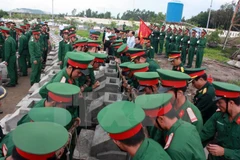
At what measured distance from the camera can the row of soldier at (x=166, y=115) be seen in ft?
5.08

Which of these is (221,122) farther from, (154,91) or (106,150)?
(106,150)

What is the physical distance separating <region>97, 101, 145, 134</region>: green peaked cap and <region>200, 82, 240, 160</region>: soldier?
1322 mm

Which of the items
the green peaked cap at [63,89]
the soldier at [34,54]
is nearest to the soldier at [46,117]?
the green peaked cap at [63,89]

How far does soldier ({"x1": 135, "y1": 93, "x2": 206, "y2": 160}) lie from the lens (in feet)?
5.74

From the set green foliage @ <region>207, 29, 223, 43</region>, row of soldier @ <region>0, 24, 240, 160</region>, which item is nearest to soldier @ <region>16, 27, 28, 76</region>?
row of soldier @ <region>0, 24, 240, 160</region>

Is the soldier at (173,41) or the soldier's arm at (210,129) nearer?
the soldier's arm at (210,129)

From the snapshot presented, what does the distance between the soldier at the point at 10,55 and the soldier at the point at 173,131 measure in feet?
20.4

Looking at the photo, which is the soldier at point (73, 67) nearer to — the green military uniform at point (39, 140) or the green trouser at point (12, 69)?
the green military uniform at point (39, 140)

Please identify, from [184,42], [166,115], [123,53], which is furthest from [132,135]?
[184,42]

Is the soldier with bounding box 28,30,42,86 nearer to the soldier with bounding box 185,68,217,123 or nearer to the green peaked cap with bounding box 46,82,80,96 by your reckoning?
the green peaked cap with bounding box 46,82,80,96

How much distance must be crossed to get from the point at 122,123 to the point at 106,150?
5.33ft

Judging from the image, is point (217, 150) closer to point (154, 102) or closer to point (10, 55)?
point (154, 102)

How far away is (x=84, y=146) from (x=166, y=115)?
1616 mm

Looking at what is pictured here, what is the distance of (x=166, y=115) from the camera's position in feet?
6.19
